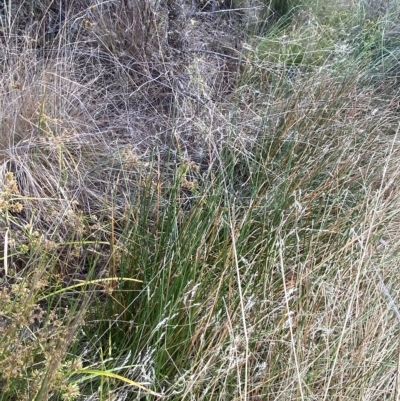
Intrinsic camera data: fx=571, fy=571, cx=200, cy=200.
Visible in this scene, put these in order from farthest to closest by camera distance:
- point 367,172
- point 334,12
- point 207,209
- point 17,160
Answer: point 334,12
point 367,172
point 17,160
point 207,209

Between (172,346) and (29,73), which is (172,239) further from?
(29,73)

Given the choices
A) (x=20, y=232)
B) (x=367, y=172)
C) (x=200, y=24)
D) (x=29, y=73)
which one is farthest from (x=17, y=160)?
(x=200, y=24)

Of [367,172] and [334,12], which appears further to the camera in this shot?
[334,12]

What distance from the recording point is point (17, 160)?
166 centimetres

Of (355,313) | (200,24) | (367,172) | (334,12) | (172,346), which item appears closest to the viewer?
(172,346)

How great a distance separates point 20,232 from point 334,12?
7.04 ft

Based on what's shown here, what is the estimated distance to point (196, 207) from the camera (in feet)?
4.62

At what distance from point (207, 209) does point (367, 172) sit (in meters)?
0.66

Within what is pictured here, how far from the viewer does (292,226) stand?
1.54m

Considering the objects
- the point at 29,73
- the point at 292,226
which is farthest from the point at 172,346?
the point at 29,73

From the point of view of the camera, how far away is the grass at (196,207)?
1146 millimetres

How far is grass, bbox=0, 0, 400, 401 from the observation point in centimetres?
115

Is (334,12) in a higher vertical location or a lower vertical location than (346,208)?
higher

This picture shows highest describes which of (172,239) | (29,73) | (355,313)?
(29,73)
